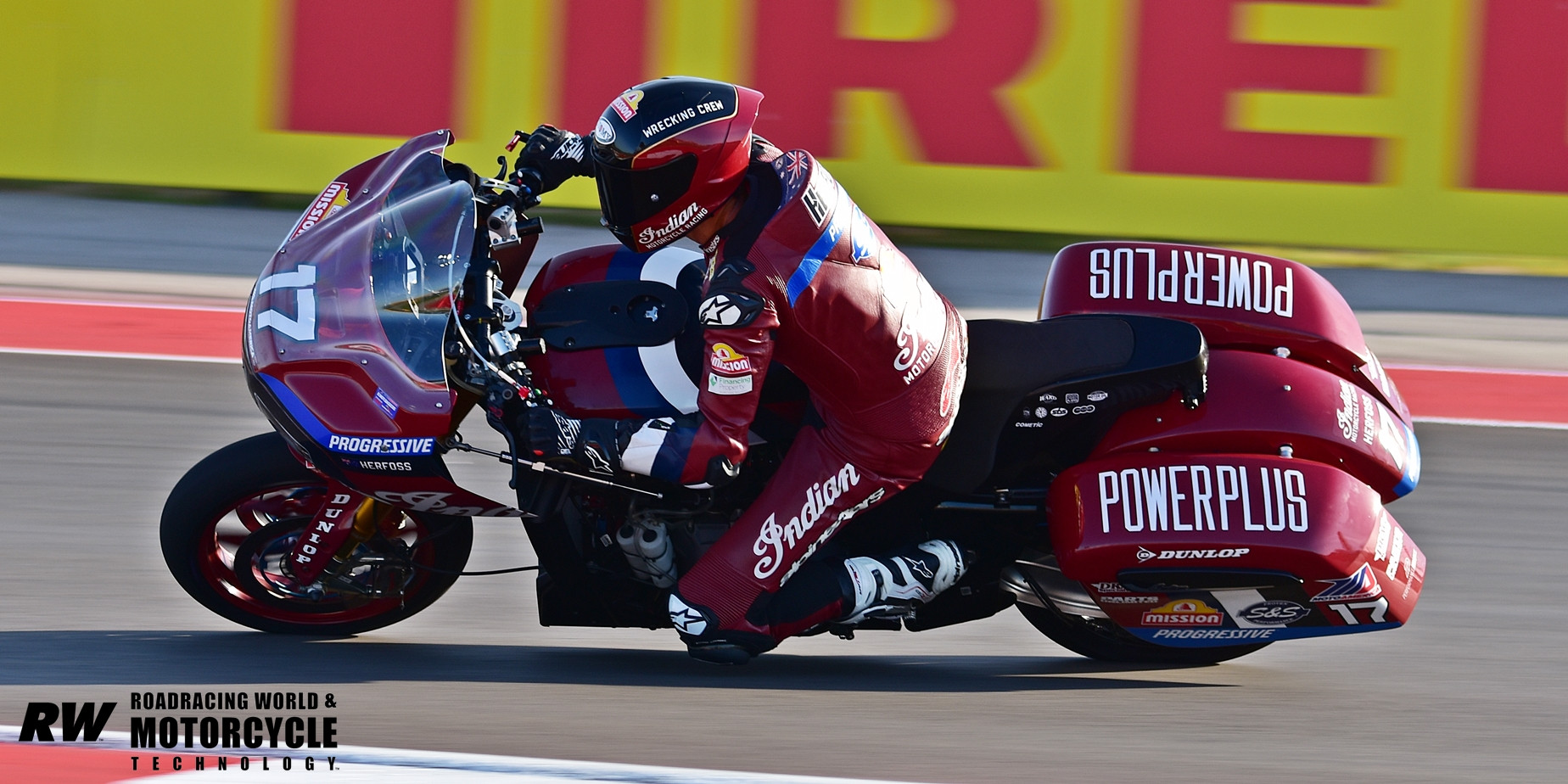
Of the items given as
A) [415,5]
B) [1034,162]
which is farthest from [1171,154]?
[415,5]

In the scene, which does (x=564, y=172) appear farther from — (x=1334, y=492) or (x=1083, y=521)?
(x=1334, y=492)

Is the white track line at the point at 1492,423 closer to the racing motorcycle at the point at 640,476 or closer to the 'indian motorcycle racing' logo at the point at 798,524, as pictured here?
the racing motorcycle at the point at 640,476

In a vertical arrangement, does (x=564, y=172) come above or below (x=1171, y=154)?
below

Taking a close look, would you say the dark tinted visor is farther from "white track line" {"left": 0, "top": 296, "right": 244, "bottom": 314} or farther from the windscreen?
"white track line" {"left": 0, "top": 296, "right": 244, "bottom": 314}

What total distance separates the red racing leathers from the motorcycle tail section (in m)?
0.47

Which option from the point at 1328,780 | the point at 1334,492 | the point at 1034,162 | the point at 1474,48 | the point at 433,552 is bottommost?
the point at 1328,780

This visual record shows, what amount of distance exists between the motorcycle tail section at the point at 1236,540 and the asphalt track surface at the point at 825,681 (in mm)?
333

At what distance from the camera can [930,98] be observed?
9594 millimetres

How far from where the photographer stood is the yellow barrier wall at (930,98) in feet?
31.0

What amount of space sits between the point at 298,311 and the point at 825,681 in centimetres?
172

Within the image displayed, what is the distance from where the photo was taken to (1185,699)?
4590 millimetres

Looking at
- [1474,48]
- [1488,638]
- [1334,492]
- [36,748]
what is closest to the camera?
Answer: [36,748]

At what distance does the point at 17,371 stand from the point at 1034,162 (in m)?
5.51

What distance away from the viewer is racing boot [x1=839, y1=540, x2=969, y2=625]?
4359 mm
